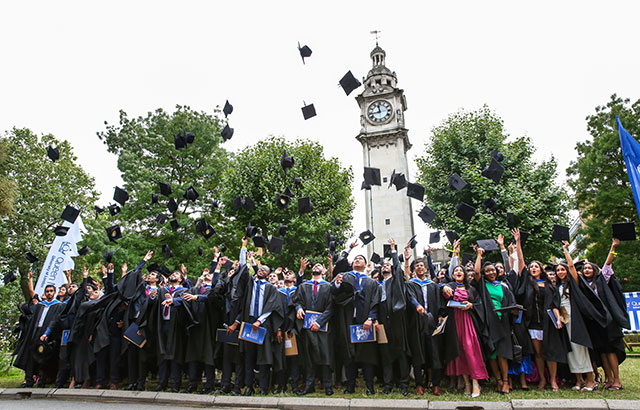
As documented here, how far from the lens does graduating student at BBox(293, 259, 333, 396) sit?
6.51 meters

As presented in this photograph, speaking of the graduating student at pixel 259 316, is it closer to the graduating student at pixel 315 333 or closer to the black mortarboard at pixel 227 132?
the graduating student at pixel 315 333

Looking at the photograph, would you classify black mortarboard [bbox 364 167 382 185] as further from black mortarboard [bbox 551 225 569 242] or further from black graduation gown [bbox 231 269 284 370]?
black graduation gown [bbox 231 269 284 370]

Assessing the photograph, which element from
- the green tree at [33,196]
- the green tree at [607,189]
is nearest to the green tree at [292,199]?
the green tree at [33,196]

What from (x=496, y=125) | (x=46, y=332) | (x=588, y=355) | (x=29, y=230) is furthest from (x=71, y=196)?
(x=588, y=355)

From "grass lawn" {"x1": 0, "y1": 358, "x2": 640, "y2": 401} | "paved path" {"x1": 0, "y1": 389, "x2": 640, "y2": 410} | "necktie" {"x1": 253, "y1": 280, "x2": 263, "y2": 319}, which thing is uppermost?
"necktie" {"x1": 253, "y1": 280, "x2": 263, "y2": 319}

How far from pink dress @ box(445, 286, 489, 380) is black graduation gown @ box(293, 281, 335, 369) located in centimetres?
181

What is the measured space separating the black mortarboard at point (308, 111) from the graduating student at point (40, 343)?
22.4 ft

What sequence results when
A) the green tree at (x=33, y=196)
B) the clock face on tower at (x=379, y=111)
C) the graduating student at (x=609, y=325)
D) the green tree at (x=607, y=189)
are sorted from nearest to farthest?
the graduating student at (x=609, y=325) → the green tree at (x=607, y=189) → the green tree at (x=33, y=196) → the clock face on tower at (x=379, y=111)

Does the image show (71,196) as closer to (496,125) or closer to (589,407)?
(496,125)

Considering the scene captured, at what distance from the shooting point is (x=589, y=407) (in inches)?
198

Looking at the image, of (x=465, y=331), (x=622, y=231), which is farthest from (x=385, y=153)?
(x=465, y=331)

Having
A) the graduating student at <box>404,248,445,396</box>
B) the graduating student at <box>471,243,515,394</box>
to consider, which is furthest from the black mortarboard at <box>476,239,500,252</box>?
the graduating student at <box>404,248,445,396</box>

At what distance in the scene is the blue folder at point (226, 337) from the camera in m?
6.88

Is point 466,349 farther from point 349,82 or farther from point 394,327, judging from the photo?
point 349,82
